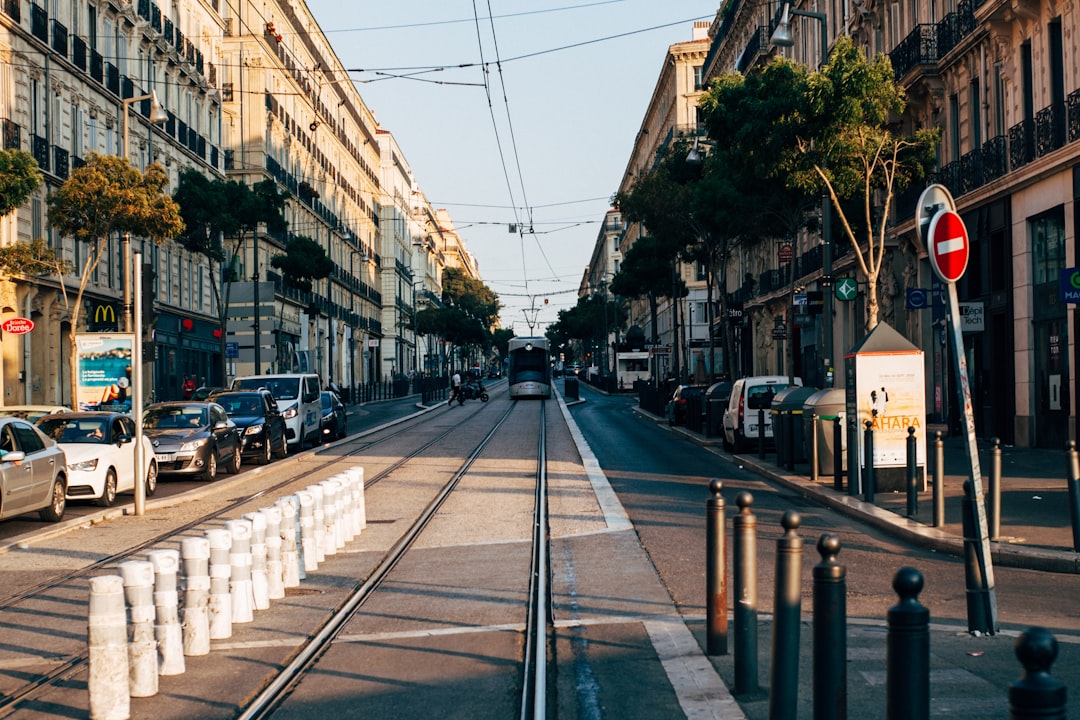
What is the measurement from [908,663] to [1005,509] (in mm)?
11558

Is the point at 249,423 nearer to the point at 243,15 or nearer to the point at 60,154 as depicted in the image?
the point at 60,154

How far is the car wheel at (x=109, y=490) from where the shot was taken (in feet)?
60.2

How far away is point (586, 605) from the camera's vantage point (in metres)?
9.70

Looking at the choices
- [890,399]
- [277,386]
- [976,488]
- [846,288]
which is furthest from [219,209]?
[976,488]

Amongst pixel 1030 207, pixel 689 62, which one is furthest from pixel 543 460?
pixel 689 62

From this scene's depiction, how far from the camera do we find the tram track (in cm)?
736

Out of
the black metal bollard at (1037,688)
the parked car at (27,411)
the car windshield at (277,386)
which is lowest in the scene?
the black metal bollard at (1037,688)

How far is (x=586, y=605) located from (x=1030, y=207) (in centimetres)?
2014

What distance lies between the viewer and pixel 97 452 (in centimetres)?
1825

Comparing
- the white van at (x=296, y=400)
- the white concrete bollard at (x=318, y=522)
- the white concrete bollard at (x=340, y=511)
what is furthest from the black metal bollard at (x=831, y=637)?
the white van at (x=296, y=400)

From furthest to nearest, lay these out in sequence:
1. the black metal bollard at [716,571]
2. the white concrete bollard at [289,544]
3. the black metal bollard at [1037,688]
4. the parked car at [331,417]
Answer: the parked car at [331,417], the white concrete bollard at [289,544], the black metal bollard at [716,571], the black metal bollard at [1037,688]

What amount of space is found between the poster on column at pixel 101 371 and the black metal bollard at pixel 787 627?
23481 mm

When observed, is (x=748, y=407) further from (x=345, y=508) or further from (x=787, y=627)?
(x=787, y=627)

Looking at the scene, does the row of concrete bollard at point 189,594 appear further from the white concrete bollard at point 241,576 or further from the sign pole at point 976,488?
the sign pole at point 976,488
